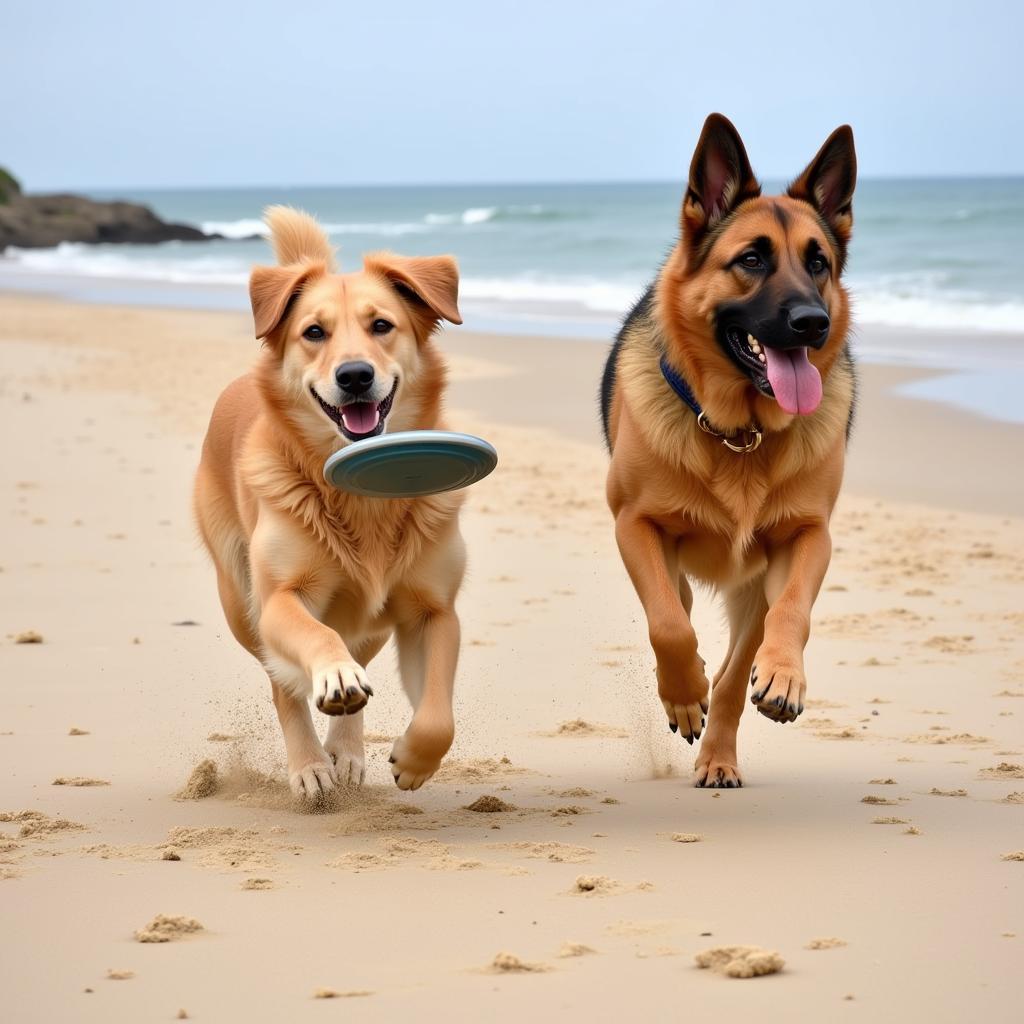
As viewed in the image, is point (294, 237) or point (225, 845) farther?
point (294, 237)

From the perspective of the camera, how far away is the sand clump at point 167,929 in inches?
130

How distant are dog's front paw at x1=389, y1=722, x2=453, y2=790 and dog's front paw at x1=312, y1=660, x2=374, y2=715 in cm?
30

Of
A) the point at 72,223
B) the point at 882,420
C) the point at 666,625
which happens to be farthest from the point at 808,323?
the point at 72,223

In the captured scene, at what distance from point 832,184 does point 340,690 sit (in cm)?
235

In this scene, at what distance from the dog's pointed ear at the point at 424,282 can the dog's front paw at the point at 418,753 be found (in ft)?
4.29

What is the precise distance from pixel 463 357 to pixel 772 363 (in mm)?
13378

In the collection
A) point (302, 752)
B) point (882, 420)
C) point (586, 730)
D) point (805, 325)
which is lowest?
point (586, 730)

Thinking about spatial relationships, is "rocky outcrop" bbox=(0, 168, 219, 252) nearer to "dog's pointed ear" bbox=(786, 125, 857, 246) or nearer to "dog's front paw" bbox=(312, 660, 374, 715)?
"dog's pointed ear" bbox=(786, 125, 857, 246)

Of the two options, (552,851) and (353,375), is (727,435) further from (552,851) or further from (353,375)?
(552,851)

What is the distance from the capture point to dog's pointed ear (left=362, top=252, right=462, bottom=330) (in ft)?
16.1

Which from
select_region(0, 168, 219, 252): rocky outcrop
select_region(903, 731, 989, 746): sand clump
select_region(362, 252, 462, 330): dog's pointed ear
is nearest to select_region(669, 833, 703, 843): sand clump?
select_region(903, 731, 989, 746): sand clump

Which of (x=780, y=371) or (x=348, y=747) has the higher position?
(x=780, y=371)

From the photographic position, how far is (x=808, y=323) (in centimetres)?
460

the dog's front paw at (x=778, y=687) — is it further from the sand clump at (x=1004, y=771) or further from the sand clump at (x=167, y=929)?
the sand clump at (x=167, y=929)
